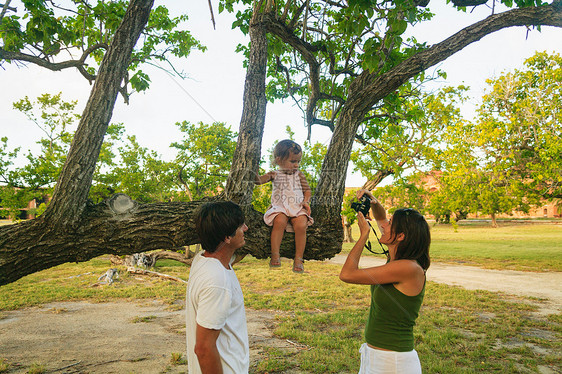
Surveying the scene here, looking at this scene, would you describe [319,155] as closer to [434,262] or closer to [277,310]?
[434,262]

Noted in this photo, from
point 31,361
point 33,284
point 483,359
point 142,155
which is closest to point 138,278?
point 33,284

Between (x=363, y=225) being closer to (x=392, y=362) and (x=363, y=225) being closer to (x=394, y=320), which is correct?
(x=394, y=320)

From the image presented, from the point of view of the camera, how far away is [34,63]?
5.36m

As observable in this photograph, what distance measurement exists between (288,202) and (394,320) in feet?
5.41

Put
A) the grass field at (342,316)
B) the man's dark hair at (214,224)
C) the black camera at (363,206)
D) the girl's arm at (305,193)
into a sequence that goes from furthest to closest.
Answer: the grass field at (342,316) → the girl's arm at (305,193) → the black camera at (363,206) → the man's dark hair at (214,224)

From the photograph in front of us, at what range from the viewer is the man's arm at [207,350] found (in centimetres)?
175

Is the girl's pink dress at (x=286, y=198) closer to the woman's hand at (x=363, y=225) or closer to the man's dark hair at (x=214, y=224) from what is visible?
the woman's hand at (x=363, y=225)

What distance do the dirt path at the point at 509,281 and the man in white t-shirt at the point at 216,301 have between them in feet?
30.7

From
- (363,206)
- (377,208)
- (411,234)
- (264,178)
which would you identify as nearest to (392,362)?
(411,234)

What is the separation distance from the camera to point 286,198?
388 centimetres

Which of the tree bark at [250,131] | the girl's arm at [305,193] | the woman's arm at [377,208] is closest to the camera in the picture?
the woman's arm at [377,208]

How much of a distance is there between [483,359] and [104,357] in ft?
18.6

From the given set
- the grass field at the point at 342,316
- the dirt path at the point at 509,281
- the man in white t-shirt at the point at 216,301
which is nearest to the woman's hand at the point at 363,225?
the man in white t-shirt at the point at 216,301

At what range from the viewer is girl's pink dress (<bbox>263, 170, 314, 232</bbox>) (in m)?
3.76
